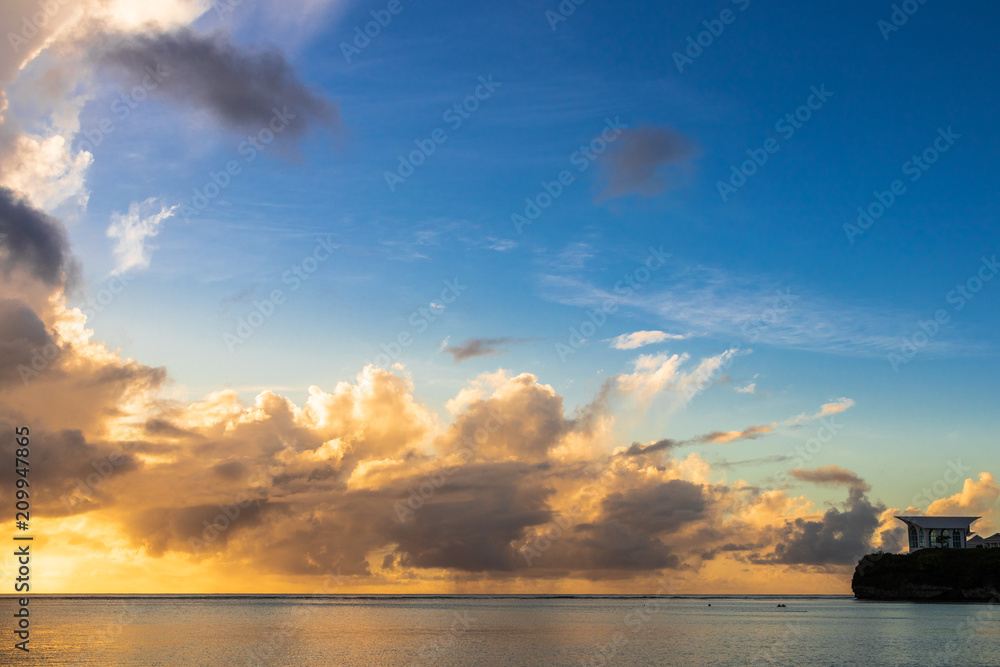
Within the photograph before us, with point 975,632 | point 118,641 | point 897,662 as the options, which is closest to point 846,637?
point 975,632

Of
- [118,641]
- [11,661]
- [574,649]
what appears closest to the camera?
[11,661]

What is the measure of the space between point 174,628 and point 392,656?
84.1m

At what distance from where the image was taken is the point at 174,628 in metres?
163

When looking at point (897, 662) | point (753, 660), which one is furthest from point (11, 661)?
point (897, 662)

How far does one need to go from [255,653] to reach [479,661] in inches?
1339

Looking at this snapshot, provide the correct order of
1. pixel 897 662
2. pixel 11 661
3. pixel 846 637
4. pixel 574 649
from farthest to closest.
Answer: pixel 846 637
pixel 574 649
pixel 897 662
pixel 11 661

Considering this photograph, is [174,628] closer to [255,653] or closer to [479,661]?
[255,653]

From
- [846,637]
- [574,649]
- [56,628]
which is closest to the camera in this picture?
[574,649]

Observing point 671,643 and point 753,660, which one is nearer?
point 753,660

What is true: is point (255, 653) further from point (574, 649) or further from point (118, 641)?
point (574, 649)

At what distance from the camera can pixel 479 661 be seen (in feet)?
319

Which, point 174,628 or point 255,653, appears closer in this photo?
point 255,653

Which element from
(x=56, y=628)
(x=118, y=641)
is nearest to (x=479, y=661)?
(x=118, y=641)

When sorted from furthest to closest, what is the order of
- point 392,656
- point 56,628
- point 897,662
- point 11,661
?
point 56,628, point 392,656, point 897,662, point 11,661
